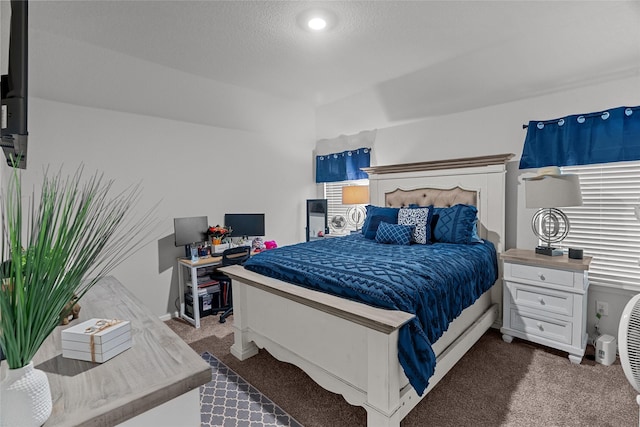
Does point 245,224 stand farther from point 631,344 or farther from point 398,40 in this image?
point 631,344

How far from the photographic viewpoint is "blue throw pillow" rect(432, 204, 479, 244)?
9.66 ft

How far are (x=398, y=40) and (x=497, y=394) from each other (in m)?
2.89

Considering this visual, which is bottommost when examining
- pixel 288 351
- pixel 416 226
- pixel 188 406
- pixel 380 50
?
pixel 288 351

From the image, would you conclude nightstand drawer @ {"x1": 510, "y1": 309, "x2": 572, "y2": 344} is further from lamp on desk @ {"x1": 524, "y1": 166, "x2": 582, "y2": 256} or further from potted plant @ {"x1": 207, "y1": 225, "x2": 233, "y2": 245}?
potted plant @ {"x1": 207, "y1": 225, "x2": 233, "y2": 245}

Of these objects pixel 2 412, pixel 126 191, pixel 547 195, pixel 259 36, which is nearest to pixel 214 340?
pixel 126 191

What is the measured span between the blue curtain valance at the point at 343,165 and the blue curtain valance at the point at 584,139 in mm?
1918

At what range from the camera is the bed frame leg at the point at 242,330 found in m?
2.54

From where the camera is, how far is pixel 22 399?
2.21ft

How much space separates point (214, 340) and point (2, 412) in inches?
94.6

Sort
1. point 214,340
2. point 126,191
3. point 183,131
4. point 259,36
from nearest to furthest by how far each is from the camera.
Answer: point 259,36
point 214,340
point 126,191
point 183,131

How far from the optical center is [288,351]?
2189 mm

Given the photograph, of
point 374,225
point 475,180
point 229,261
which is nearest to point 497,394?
point 374,225

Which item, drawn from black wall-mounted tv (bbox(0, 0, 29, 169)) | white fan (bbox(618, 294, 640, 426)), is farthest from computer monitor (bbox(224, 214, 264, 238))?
white fan (bbox(618, 294, 640, 426))

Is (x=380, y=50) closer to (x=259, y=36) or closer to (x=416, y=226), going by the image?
(x=259, y=36)
